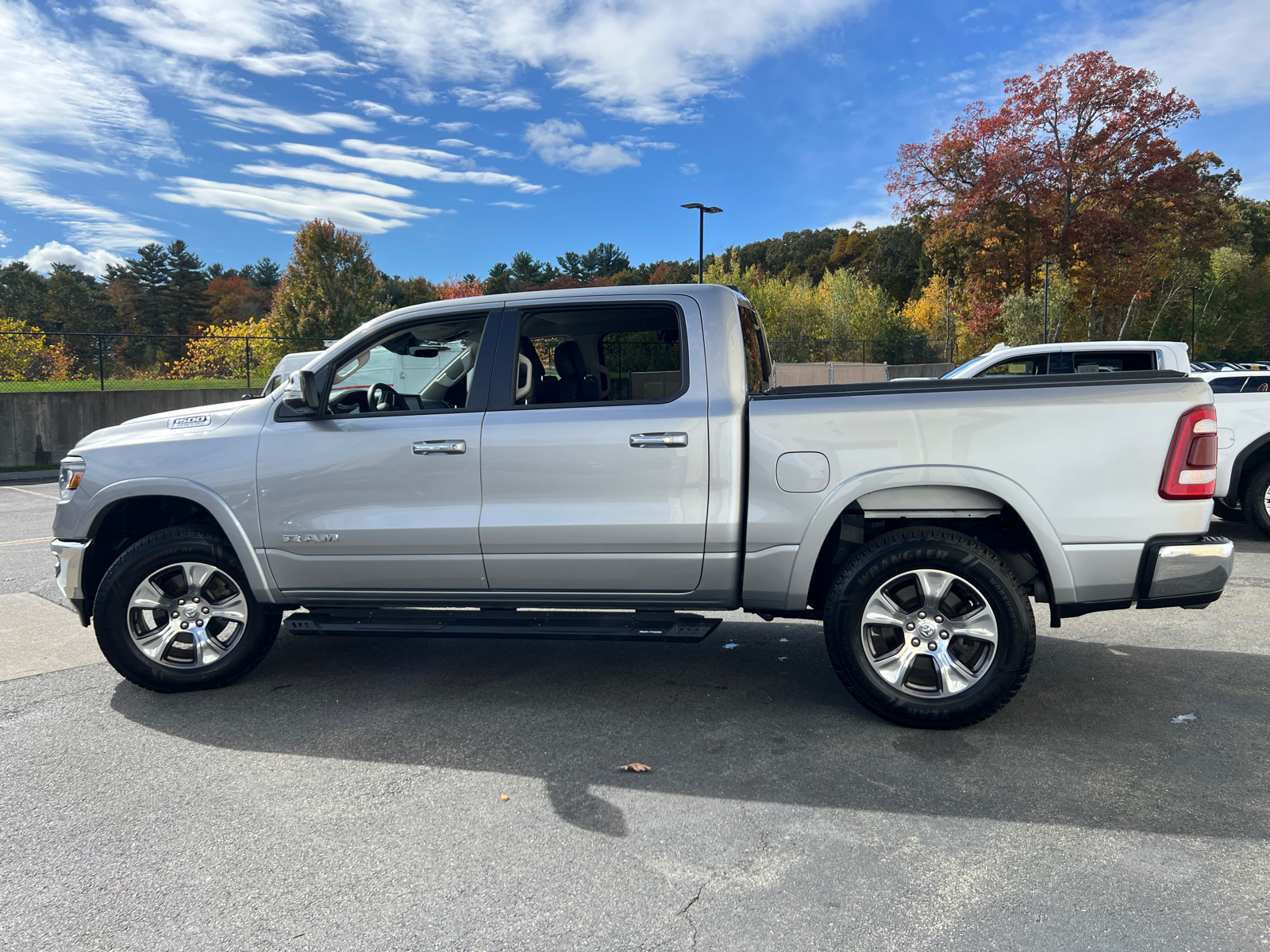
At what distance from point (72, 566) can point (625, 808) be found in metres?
3.25

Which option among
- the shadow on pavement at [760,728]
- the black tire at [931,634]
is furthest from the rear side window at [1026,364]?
the black tire at [931,634]

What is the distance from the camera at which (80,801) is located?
342 centimetres

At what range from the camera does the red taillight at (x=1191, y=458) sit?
3.70 metres

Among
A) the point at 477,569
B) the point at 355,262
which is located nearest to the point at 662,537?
the point at 477,569

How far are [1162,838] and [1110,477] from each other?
1.47 metres

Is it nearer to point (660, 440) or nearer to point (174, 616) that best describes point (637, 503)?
point (660, 440)

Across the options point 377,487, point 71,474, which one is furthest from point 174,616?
point 377,487

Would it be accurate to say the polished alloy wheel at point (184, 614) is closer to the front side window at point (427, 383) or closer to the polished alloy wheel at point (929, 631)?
the front side window at point (427, 383)

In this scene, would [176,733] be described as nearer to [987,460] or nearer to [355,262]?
[987,460]

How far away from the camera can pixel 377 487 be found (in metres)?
4.31

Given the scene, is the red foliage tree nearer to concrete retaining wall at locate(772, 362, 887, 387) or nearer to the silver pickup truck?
concrete retaining wall at locate(772, 362, 887, 387)

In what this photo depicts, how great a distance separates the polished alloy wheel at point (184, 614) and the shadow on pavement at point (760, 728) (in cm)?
24

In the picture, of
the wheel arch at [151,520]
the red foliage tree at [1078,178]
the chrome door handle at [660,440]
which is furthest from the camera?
the red foliage tree at [1078,178]

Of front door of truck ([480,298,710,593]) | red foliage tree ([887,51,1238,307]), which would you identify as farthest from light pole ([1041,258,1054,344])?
front door of truck ([480,298,710,593])
